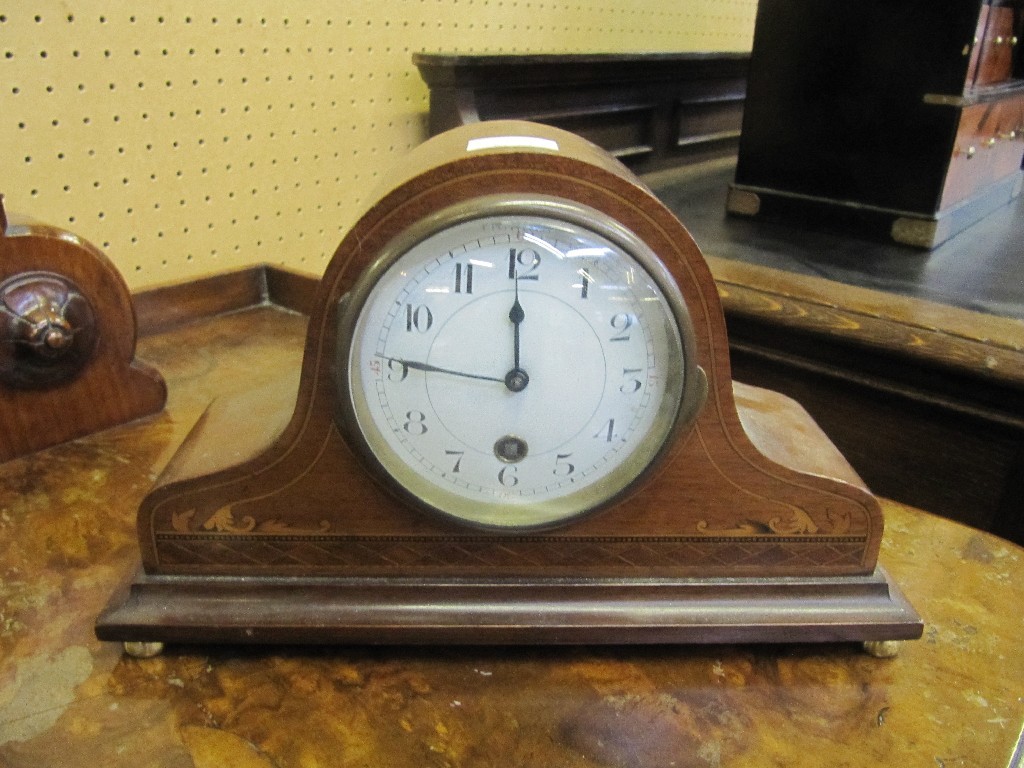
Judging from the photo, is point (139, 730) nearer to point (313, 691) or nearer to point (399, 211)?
point (313, 691)

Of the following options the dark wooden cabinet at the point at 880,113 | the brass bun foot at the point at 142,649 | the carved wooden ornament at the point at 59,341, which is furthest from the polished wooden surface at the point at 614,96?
the brass bun foot at the point at 142,649

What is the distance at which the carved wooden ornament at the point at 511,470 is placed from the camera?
0.58 m

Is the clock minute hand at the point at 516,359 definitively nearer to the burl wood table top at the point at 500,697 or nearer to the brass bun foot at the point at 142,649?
the burl wood table top at the point at 500,697

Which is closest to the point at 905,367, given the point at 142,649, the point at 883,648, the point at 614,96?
the point at 883,648

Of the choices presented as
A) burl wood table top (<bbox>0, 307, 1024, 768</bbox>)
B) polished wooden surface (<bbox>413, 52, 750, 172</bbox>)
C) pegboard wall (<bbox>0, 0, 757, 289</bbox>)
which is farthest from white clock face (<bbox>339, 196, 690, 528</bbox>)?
polished wooden surface (<bbox>413, 52, 750, 172</bbox>)

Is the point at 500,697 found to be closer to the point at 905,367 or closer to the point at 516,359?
the point at 516,359

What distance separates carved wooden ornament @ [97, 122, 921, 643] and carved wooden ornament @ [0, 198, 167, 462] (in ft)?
1.03

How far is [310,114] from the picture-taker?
1.43 meters

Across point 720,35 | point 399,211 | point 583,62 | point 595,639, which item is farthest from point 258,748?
point 720,35

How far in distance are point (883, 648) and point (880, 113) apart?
122 cm

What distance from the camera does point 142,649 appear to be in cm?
62

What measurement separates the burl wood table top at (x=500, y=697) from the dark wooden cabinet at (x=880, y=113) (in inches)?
40.7

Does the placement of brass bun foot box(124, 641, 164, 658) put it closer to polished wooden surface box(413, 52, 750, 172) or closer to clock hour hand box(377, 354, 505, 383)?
clock hour hand box(377, 354, 505, 383)

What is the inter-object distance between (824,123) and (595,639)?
4.42 feet
